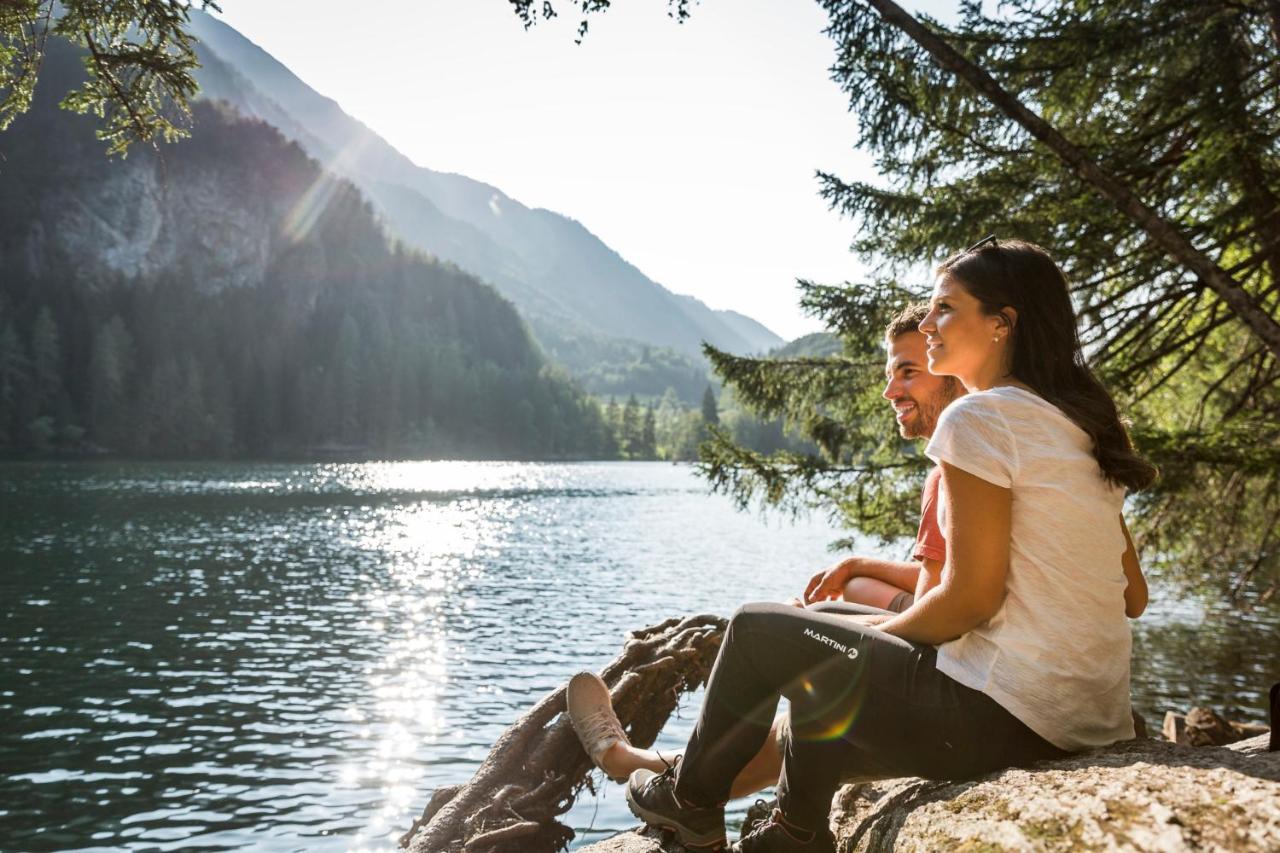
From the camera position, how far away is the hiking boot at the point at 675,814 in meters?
3.17

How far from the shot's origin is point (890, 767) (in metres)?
2.79

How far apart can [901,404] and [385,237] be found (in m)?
198

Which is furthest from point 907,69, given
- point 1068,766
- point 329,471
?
point 329,471

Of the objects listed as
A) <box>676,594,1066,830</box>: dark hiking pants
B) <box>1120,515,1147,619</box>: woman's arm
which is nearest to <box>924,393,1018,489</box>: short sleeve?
<box>676,594,1066,830</box>: dark hiking pants

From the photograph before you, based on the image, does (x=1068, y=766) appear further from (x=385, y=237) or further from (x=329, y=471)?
(x=385, y=237)

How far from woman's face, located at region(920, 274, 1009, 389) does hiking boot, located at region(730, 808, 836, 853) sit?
1.55 m

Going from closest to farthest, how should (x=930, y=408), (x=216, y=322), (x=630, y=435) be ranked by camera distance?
1. (x=930, y=408)
2. (x=216, y=322)
3. (x=630, y=435)

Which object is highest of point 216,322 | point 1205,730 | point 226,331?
point 216,322

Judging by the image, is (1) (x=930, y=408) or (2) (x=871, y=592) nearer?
(1) (x=930, y=408)

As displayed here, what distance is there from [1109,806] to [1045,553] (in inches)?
25.5

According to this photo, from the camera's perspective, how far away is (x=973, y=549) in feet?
8.00

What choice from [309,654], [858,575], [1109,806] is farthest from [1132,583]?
[309,654]

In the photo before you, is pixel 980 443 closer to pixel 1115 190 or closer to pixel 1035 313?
pixel 1035 313

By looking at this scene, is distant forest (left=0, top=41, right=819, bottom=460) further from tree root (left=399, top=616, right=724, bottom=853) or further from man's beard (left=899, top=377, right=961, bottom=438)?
man's beard (left=899, top=377, right=961, bottom=438)
